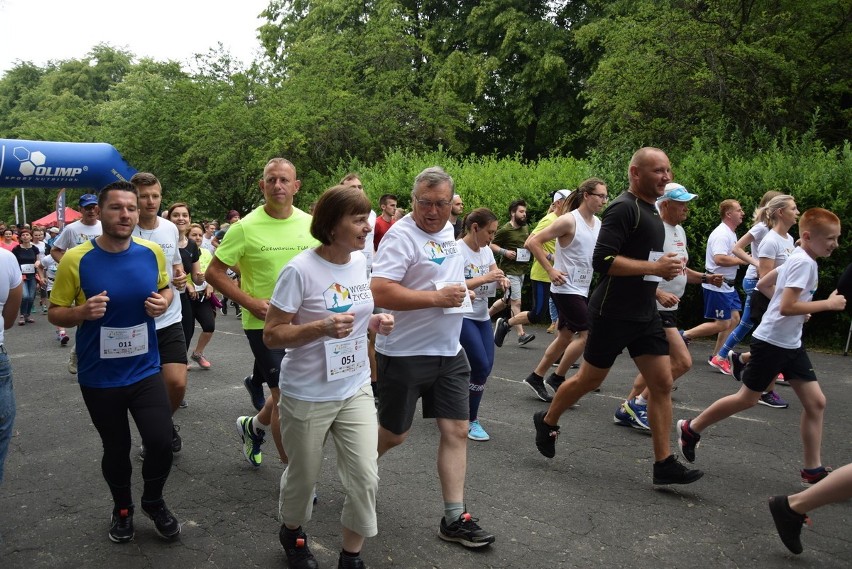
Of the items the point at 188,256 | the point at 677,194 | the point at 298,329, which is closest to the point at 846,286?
the point at 677,194

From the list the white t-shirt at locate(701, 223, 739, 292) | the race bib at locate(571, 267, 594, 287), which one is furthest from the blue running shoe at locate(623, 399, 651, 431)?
→ the white t-shirt at locate(701, 223, 739, 292)

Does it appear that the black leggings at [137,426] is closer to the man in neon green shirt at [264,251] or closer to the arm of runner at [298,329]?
the man in neon green shirt at [264,251]

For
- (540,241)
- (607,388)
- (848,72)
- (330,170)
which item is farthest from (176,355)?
(330,170)

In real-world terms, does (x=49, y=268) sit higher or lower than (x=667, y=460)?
lower

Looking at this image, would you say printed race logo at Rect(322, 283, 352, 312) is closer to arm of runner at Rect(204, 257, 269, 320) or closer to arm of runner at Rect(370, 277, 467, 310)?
arm of runner at Rect(370, 277, 467, 310)

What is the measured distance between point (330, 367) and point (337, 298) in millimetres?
314

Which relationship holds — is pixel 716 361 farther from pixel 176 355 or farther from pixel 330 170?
pixel 330 170

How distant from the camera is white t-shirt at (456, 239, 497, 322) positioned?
5789 mm

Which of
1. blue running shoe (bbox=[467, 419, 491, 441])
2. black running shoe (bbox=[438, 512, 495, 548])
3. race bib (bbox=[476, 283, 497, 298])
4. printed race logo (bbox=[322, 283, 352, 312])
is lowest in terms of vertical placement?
blue running shoe (bbox=[467, 419, 491, 441])

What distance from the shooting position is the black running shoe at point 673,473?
15.0 feet

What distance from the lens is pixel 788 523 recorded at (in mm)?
3707

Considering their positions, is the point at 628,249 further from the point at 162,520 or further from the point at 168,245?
the point at 168,245

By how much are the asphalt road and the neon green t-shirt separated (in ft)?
4.17

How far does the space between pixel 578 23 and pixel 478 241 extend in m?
23.0
